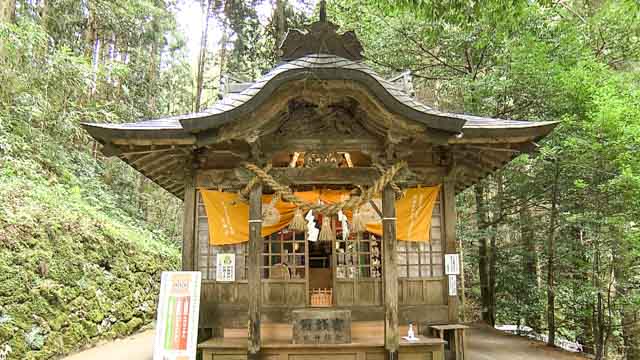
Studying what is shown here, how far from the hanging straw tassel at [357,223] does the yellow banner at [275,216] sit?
0.16ft

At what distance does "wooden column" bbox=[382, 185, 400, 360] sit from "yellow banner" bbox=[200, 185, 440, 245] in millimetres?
872

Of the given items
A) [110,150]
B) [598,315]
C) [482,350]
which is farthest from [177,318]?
[598,315]

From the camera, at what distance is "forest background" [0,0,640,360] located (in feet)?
25.6

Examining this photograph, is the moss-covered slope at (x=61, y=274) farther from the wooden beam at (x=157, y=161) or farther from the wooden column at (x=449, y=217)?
the wooden column at (x=449, y=217)

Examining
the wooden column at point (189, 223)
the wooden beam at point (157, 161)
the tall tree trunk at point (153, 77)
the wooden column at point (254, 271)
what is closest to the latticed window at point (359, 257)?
the wooden column at point (254, 271)

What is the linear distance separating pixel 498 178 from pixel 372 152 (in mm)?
6845

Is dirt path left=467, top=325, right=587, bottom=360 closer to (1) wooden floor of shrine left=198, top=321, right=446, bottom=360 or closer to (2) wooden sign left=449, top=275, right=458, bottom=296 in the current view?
(2) wooden sign left=449, top=275, right=458, bottom=296

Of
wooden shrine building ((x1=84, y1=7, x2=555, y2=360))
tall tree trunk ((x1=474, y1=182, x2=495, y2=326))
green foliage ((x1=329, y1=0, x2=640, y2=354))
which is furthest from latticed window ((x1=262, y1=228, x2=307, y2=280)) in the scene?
tall tree trunk ((x1=474, y1=182, x2=495, y2=326))

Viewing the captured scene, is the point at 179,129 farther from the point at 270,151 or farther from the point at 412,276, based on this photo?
the point at 412,276

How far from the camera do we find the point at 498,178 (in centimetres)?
1205

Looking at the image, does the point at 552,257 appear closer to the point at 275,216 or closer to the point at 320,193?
the point at 320,193

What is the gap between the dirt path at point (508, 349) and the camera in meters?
8.50

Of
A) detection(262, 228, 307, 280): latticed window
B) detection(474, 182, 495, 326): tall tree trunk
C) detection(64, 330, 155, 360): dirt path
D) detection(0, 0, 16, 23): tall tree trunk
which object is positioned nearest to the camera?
detection(262, 228, 307, 280): latticed window

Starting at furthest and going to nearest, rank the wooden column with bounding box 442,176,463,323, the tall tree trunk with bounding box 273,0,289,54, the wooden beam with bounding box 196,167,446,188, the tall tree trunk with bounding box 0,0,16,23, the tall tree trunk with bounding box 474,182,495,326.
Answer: the tall tree trunk with bounding box 273,0,289,54 < the tall tree trunk with bounding box 474,182,495,326 < the tall tree trunk with bounding box 0,0,16,23 < the wooden column with bounding box 442,176,463,323 < the wooden beam with bounding box 196,167,446,188
